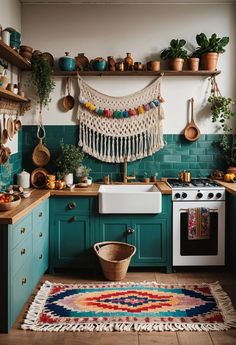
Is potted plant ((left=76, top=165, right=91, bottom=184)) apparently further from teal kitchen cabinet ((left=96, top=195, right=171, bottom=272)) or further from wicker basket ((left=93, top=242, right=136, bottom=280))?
wicker basket ((left=93, top=242, right=136, bottom=280))

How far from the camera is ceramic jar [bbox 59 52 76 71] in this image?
476 cm

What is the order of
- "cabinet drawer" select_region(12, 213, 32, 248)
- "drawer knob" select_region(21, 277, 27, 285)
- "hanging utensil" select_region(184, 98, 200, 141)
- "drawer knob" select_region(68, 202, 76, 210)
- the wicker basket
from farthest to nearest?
1. "hanging utensil" select_region(184, 98, 200, 141)
2. "drawer knob" select_region(68, 202, 76, 210)
3. the wicker basket
4. "drawer knob" select_region(21, 277, 27, 285)
5. "cabinet drawer" select_region(12, 213, 32, 248)

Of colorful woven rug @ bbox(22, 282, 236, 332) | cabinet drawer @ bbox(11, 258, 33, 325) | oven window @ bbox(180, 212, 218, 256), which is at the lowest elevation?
colorful woven rug @ bbox(22, 282, 236, 332)

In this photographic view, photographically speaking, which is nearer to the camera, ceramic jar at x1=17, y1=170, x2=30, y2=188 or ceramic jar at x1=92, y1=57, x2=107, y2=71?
ceramic jar at x1=17, y1=170, x2=30, y2=188

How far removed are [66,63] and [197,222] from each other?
2.23 meters

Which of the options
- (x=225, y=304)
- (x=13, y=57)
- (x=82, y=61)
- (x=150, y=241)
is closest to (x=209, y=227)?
(x=150, y=241)

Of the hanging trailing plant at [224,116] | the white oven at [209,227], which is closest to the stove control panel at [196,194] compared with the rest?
the white oven at [209,227]

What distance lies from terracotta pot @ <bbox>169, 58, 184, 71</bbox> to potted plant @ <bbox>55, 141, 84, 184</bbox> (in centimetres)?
140

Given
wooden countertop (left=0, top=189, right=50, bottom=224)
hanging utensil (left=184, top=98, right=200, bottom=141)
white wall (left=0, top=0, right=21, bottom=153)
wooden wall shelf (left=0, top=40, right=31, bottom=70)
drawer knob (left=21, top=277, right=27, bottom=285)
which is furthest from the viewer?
hanging utensil (left=184, top=98, right=200, bottom=141)

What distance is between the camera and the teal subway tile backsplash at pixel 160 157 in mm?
4961

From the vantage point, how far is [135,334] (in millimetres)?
3172

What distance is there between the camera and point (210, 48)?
476 centimetres

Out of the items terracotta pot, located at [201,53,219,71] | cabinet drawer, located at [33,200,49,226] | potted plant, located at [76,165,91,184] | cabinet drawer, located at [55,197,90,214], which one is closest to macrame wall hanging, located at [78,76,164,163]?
potted plant, located at [76,165,91,184]

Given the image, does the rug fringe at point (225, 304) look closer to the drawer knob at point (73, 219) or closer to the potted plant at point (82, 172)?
the drawer knob at point (73, 219)
